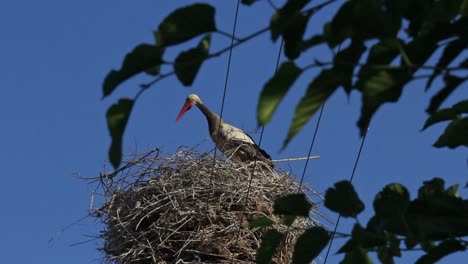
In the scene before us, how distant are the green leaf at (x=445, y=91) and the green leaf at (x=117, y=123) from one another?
36cm

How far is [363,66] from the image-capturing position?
122 cm

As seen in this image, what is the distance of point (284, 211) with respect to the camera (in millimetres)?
1535

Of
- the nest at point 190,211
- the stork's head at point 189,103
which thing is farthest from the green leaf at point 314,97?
the stork's head at point 189,103

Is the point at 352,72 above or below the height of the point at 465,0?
below

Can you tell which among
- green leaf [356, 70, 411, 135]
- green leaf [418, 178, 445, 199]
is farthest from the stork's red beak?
green leaf [356, 70, 411, 135]

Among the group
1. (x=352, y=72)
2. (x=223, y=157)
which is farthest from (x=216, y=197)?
(x=352, y=72)

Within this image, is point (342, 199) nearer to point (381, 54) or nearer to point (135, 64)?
point (381, 54)

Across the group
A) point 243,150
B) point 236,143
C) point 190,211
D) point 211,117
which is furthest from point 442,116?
point 211,117

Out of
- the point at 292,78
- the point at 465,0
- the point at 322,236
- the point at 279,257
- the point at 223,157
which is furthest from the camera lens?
the point at 223,157

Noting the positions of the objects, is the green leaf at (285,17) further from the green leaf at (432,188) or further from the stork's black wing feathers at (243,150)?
the stork's black wing feathers at (243,150)

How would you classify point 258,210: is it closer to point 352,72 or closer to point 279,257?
point 279,257

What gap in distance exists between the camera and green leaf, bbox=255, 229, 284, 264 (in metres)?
1.59

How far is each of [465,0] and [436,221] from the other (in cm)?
28

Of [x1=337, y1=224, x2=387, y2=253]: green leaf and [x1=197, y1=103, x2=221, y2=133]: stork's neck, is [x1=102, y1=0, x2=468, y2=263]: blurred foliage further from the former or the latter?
[x1=197, y1=103, x2=221, y2=133]: stork's neck
